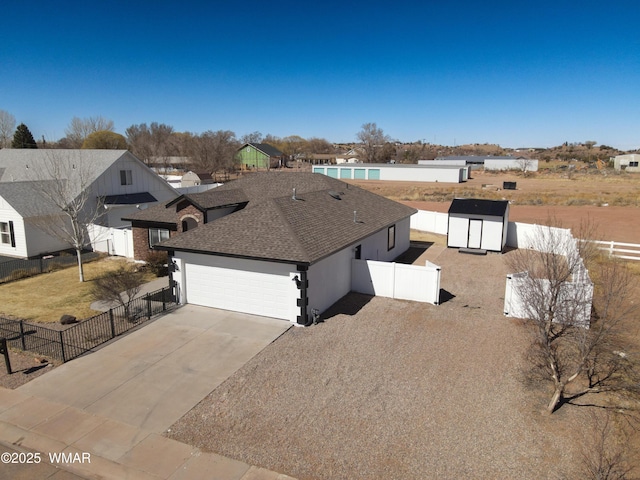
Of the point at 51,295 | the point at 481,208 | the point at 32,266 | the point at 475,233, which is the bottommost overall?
the point at 51,295

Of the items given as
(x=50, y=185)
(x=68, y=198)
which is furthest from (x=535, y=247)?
(x=50, y=185)

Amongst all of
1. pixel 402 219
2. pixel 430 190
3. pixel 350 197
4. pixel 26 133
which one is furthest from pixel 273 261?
pixel 26 133

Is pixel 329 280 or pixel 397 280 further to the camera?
pixel 397 280

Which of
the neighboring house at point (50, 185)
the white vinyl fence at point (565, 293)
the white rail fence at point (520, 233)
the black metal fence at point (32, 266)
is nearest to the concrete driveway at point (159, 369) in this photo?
the white vinyl fence at point (565, 293)

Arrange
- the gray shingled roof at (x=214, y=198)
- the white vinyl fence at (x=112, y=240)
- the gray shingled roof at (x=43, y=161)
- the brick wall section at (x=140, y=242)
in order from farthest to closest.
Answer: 1. the gray shingled roof at (x=43, y=161)
2. the white vinyl fence at (x=112, y=240)
3. the brick wall section at (x=140, y=242)
4. the gray shingled roof at (x=214, y=198)

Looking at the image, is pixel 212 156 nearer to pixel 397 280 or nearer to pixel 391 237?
pixel 391 237

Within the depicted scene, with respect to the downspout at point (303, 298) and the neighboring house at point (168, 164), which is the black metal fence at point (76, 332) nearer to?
the downspout at point (303, 298)

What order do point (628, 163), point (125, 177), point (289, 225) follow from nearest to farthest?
1. point (289, 225)
2. point (125, 177)
3. point (628, 163)
